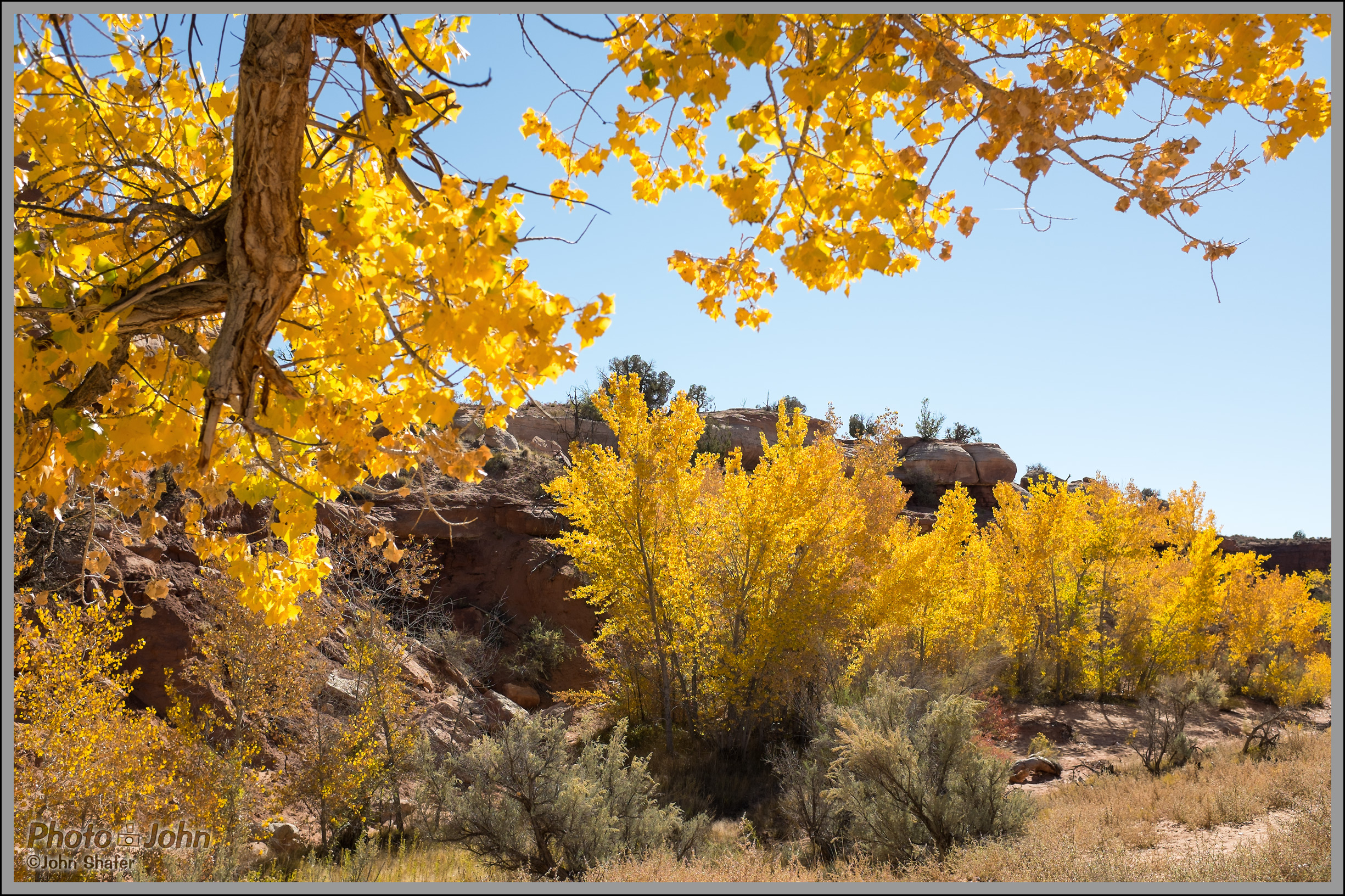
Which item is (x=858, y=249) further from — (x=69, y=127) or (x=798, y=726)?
(x=798, y=726)

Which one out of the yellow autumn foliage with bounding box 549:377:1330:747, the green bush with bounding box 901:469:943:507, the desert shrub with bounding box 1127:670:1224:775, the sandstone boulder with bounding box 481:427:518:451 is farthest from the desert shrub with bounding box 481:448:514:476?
the desert shrub with bounding box 1127:670:1224:775

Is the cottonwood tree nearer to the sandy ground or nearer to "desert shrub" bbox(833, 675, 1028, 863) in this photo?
"desert shrub" bbox(833, 675, 1028, 863)

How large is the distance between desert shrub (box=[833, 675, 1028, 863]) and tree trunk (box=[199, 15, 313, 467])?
620 cm

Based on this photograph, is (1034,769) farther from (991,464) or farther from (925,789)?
(991,464)

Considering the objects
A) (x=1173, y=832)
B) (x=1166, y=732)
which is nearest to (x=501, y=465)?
(x=1166, y=732)

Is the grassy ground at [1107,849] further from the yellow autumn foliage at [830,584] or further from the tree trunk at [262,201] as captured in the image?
the tree trunk at [262,201]

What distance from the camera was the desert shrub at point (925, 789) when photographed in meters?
6.71

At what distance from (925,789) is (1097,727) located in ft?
35.5

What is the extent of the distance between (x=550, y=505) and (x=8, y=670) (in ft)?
68.1

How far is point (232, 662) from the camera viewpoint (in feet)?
28.3

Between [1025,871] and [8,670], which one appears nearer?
[8,670]

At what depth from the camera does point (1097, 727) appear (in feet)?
49.3

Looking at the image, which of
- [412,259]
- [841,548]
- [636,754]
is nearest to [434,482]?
[636,754]

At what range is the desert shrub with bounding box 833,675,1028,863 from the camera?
671 cm
